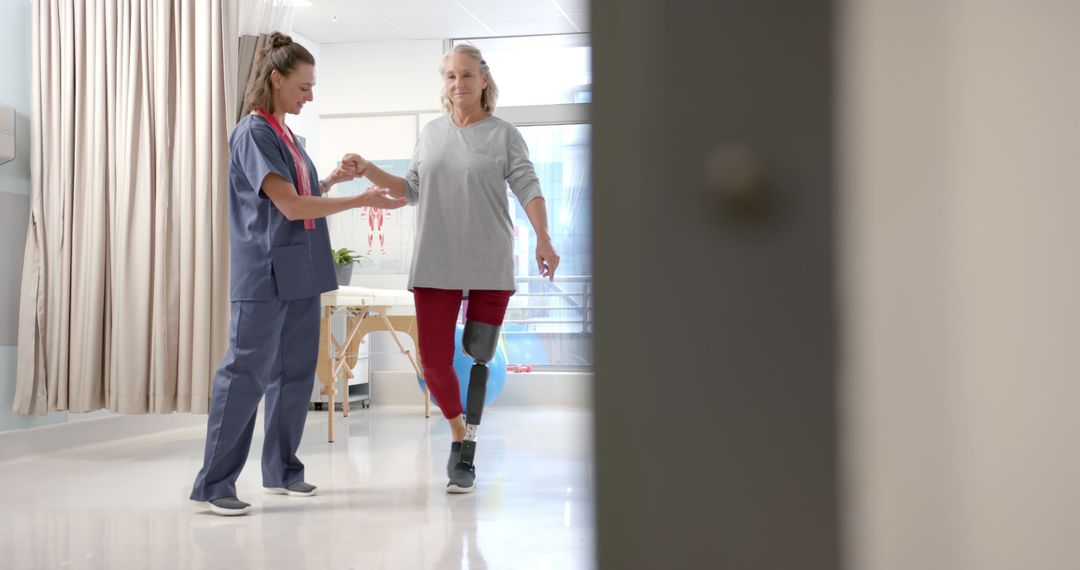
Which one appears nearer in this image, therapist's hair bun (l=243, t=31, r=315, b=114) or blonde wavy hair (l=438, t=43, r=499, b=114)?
therapist's hair bun (l=243, t=31, r=315, b=114)

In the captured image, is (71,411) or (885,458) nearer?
(885,458)

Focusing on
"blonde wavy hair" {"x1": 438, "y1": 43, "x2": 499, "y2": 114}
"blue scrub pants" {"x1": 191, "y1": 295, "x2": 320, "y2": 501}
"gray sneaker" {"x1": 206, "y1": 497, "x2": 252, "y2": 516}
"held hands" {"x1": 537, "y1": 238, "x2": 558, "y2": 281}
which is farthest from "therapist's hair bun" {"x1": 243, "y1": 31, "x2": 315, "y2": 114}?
"gray sneaker" {"x1": 206, "y1": 497, "x2": 252, "y2": 516}

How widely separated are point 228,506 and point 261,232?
2.46 ft

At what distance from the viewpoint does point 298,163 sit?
2.86 meters

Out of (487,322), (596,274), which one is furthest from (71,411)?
(596,274)

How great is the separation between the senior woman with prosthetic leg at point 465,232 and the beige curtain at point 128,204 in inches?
46.3

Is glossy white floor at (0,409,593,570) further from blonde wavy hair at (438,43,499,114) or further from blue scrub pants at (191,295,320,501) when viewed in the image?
blonde wavy hair at (438,43,499,114)

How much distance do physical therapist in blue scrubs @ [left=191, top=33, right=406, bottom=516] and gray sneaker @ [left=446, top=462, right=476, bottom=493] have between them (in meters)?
0.51

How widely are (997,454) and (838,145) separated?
0.22 ft

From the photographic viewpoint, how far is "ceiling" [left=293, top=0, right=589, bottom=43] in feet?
20.4

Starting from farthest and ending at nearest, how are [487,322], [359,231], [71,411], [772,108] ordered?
1. [359,231]
2. [71,411]
3. [487,322]
4. [772,108]

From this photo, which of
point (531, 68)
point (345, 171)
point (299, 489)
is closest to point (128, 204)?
point (345, 171)

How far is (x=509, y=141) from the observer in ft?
10.3

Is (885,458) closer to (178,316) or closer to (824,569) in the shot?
(824,569)
